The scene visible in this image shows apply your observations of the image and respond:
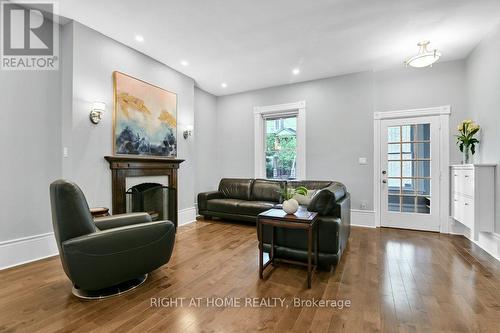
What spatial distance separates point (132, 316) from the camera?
1.82 metres

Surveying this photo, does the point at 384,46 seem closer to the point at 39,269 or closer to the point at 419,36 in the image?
the point at 419,36

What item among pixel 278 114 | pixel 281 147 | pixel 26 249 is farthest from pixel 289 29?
pixel 26 249

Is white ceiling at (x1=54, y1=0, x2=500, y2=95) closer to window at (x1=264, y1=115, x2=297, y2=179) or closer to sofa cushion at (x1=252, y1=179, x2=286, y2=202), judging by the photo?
window at (x1=264, y1=115, x2=297, y2=179)

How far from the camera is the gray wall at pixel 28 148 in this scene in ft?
8.97

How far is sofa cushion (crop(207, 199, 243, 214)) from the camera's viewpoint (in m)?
4.75

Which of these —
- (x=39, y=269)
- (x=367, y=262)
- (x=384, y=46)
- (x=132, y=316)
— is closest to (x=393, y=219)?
(x=367, y=262)

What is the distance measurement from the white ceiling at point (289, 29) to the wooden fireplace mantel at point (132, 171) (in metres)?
1.77

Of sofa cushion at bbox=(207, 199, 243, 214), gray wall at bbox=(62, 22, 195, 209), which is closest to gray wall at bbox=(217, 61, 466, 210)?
sofa cushion at bbox=(207, 199, 243, 214)

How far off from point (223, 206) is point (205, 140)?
1.82 metres

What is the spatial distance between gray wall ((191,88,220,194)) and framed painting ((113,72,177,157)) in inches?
40.9

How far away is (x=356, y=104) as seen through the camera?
4.70 meters

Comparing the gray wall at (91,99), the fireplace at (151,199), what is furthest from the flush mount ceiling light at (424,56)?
the fireplace at (151,199)

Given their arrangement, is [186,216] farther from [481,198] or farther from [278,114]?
[481,198]

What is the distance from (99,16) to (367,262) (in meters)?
4.46
